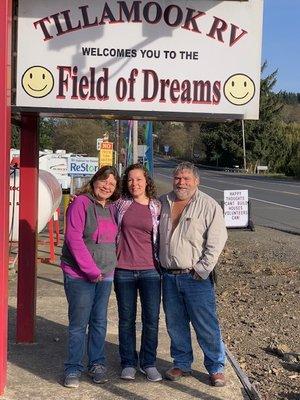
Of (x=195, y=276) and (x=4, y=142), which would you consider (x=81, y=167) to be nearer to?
(x=195, y=276)

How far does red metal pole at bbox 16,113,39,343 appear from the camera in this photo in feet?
18.1

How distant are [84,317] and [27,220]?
1.29 m

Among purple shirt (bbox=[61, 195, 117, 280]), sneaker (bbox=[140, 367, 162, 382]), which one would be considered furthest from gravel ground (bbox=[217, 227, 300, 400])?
purple shirt (bbox=[61, 195, 117, 280])

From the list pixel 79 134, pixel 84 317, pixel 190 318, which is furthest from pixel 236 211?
pixel 79 134

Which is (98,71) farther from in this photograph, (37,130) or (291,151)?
(291,151)

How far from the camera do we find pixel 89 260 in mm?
4453

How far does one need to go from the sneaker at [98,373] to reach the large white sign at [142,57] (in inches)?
76.3

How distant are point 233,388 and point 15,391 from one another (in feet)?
5.31

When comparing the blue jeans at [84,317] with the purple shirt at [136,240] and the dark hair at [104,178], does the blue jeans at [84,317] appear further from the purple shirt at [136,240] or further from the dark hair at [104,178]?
the dark hair at [104,178]

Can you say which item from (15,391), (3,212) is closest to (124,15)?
(3,212)

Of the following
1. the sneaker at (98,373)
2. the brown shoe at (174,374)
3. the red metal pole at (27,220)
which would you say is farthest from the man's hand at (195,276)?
the red metal pole at (27,220)

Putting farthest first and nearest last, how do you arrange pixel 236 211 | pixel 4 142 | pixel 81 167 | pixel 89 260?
pixel 81 167 → pixel 236 211 → pixel 89 260 → pixel 4 142

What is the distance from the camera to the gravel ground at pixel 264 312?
18.0ft

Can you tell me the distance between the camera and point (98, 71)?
467cm
